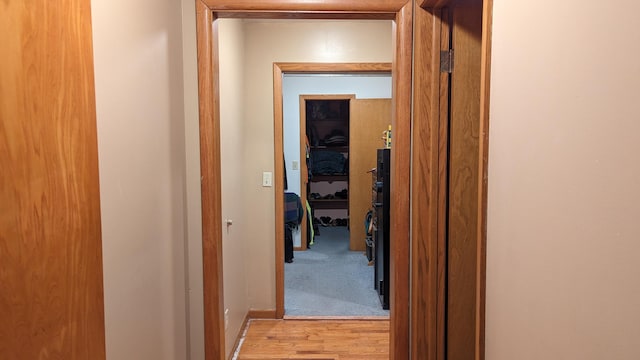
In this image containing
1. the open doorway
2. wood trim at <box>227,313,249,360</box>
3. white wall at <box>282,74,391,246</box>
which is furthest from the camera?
white wall at <box>282,74,391,246</box>

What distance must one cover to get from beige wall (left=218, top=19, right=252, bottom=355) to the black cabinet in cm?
121

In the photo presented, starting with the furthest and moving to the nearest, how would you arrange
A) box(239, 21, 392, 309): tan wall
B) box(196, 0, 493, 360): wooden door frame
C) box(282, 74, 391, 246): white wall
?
1. box(282, 74, 391, 246): white wall
2. box(239, 21, 392, 309): tan wall
3. box(196, 0, 493, 360): wooden door frame

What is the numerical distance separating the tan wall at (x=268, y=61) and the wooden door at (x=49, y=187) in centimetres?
241

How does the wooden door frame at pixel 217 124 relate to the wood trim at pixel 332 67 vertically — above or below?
below

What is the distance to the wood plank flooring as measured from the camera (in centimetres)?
303

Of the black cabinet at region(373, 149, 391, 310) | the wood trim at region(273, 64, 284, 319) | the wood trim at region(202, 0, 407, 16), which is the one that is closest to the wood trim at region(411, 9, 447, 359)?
the wood trim at region(202, 0, 407, 16)

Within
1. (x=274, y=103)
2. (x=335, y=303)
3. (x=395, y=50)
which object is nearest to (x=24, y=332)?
(x=395, y=50)

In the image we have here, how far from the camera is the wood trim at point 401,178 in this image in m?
1.78

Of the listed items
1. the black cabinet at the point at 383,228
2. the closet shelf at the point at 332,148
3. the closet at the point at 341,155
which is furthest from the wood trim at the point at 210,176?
the closet shelf at the point at 332,148

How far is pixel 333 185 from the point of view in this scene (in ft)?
23.7

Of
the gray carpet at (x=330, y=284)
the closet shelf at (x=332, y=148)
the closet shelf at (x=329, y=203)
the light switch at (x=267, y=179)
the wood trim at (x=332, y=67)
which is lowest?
the gray carpet at (x=330, y=284)

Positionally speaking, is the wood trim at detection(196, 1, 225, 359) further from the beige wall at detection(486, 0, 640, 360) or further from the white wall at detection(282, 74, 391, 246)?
the white wall at detection(282, 74, 391, 246)

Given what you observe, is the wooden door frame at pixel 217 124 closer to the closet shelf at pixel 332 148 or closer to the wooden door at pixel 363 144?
the wooden door at pixel 363 144

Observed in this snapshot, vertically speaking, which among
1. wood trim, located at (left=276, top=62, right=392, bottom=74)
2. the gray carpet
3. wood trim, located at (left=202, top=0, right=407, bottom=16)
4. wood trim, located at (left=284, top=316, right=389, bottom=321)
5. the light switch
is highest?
wood trim, located at (left=276, top=62, right=392, bottom=74)
